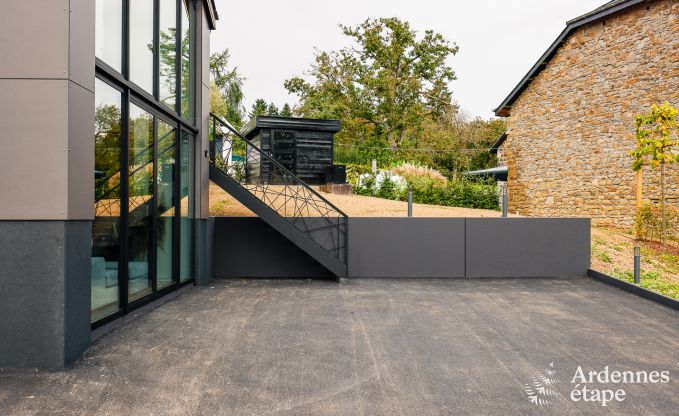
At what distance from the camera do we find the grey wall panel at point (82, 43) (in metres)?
3.81

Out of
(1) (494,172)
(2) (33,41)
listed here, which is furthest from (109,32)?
(1) (494,172)

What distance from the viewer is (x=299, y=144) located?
16.0m

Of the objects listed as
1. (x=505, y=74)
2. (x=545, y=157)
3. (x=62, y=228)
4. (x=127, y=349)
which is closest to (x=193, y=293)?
(x=127, y=349)

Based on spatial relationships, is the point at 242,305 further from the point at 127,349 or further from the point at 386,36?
the point at 386,36

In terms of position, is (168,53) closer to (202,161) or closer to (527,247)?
(202,161)

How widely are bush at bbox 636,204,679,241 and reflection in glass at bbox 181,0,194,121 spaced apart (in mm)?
11811

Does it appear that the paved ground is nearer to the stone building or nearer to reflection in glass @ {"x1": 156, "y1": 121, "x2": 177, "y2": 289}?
reflection in glass @ {"x1": 156, "y1": 121, "x2": 177, "y2": 289}

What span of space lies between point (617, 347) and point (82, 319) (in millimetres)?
5363

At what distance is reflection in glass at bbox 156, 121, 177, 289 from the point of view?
629cm

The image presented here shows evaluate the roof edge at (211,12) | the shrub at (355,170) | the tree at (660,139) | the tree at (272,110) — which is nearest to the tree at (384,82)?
the shrub at (355,170)

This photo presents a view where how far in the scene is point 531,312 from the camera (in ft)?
19.9

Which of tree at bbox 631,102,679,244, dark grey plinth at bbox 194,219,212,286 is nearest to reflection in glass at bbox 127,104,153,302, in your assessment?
dark grey plinth at bbox 194,219,212,286

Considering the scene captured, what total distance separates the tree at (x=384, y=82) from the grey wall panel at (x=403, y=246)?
1717 centimetres

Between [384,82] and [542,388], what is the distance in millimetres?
23547
